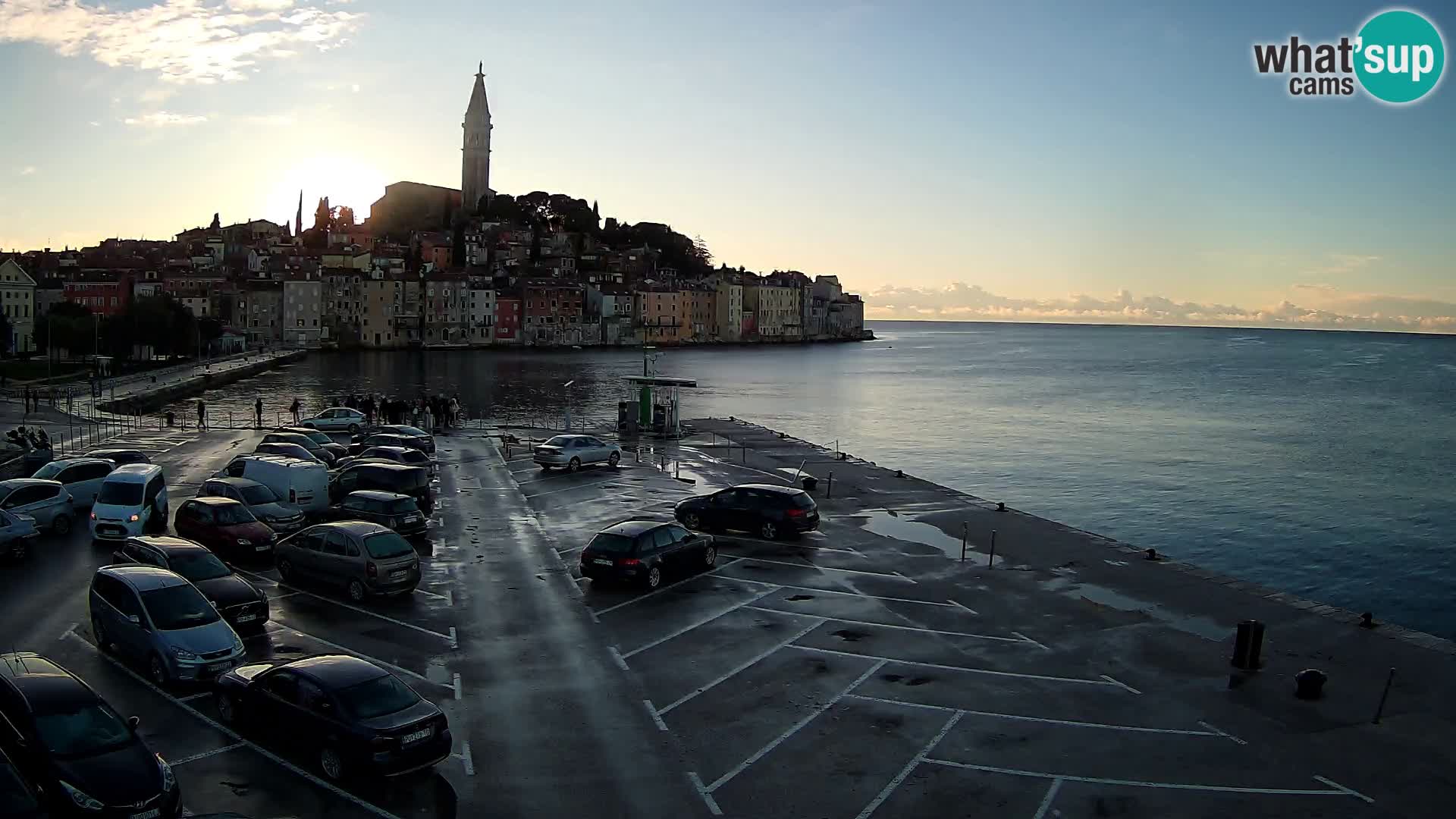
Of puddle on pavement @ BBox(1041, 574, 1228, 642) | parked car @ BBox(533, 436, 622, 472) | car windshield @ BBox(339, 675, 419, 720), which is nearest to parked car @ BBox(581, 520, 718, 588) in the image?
puddle on pavement @ BBox(1041, 574, 1228, 642)

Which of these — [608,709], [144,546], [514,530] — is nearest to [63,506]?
[144,546]

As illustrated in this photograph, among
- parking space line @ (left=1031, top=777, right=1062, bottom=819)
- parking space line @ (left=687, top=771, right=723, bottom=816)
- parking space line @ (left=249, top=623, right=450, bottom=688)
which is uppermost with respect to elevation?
parking space line @ (left=249, top=623, right=450, bottom=688)

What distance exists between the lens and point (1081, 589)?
20.9 meters

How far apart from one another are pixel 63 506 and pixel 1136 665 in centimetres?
2187

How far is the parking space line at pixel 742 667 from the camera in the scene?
14.0 m

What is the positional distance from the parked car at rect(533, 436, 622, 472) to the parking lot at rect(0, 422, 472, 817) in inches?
387

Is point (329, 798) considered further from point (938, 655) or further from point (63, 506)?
point (63, 506)

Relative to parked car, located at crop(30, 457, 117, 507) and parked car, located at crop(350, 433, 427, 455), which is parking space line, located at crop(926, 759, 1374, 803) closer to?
parked car, located at crop(30, 457, 117, 507)

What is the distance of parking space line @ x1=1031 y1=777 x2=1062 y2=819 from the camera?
36.3 ft

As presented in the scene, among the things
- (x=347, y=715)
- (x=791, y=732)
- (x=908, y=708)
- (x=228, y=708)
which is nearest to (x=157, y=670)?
(x=228, y=708)

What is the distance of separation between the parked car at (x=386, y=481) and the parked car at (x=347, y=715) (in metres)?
13.4

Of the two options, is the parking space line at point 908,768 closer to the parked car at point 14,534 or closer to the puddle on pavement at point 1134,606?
the puddle on pavement at point 1134,606

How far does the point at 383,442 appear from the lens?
116 feet

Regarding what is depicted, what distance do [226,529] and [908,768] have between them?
14.9 meters
